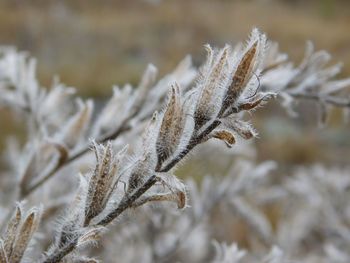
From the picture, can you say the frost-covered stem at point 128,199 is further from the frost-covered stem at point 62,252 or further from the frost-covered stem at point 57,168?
the frost-covered stem at point 57,168

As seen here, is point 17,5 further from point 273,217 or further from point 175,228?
point 175,228

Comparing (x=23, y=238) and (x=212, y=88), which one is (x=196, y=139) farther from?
(x=23, y=238)

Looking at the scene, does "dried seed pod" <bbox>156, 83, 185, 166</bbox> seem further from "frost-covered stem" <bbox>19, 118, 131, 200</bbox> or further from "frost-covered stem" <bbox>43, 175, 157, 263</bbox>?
"frost-covered stem" <bbox>19, 118, 131, 200</bbox>

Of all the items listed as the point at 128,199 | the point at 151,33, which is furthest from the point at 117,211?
the point at 151,33

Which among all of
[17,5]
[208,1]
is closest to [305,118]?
[208,1]

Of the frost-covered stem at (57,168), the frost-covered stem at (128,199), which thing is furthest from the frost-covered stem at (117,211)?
the frost-covered stem at (57,168)
